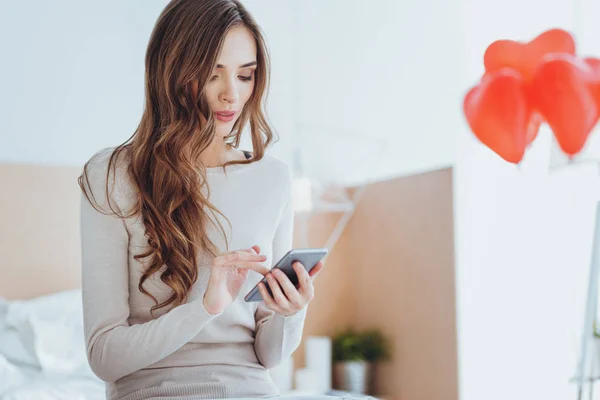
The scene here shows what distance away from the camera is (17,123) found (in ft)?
8.65

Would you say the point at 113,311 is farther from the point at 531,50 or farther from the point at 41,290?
the point at 41,290

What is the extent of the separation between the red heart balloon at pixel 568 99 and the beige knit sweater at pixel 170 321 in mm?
581

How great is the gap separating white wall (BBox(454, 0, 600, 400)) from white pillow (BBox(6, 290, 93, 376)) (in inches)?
58.1

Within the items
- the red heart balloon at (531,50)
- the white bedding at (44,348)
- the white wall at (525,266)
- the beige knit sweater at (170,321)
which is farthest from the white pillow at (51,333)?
the red heart balloon at (531,50)

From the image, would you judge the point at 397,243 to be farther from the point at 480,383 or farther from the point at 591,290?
the point at 591,290

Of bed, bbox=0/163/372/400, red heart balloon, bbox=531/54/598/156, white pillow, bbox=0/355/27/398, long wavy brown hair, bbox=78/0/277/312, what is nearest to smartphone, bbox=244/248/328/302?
long wavy brown hair, bbox=78/0/277/312

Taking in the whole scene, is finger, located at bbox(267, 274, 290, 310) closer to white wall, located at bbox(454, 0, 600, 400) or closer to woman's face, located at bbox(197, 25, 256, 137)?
woman's face, located at bbox(197, 25, 256, 137)

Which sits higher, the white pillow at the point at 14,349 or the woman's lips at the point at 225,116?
the woman's lips at the point at 225,116

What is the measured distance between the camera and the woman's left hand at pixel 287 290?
1.20m

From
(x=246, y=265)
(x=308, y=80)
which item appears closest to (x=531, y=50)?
(x=246, y=265)

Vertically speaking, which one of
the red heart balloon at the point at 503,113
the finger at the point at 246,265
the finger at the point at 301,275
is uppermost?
the red heart balloon at the point at 503,113

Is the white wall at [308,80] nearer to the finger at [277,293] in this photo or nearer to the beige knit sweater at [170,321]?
the beige knit sweater at [170,321]

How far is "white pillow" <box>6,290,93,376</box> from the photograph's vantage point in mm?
2193

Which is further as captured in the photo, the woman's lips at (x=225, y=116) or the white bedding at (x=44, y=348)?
the white bedding at (x=44, y=348)
